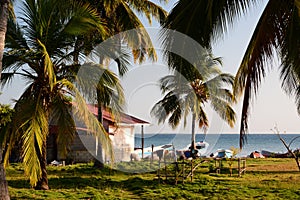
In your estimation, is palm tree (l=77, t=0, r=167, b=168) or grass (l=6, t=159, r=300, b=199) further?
palm tree (l=77, t=0, r=167, b=168)

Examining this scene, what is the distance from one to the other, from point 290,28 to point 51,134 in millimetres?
15613

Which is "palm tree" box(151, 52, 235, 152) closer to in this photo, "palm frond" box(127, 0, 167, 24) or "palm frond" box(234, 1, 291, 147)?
"palm frond" box(127, 0, 167, 24)

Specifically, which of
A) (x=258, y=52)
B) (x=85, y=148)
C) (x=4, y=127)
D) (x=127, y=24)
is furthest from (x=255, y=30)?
(x=85, y=148)

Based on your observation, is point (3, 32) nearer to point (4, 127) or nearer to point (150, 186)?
point (4, 127)

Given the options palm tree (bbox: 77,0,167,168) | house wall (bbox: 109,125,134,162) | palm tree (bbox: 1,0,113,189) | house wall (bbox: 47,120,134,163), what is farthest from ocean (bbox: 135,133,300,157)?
palm tree (bbox: 77,0,167,168)

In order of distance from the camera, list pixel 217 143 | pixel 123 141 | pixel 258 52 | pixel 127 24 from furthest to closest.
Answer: pixel 217 143, pixel 123 141, pixel 127 24, pixel 258 52

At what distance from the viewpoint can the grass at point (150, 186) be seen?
9.98 metres

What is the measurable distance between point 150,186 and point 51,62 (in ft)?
15.6

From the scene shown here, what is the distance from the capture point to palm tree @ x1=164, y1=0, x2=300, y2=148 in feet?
18.7

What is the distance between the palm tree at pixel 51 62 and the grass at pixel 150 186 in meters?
1.17

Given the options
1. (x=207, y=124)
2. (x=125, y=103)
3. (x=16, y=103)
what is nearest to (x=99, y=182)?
(x=125, y=103)

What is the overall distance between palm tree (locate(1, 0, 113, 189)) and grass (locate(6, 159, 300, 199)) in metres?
1.17

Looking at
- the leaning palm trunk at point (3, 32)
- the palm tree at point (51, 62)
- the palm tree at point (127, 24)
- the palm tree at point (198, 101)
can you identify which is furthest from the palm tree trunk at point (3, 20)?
the palm tree at point (198, 101)

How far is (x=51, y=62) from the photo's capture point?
29.5ft
